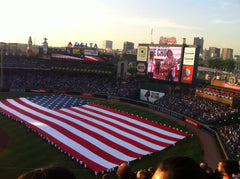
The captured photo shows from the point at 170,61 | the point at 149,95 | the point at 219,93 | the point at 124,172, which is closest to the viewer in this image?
the point at 124,172

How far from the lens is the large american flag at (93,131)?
73.2ft

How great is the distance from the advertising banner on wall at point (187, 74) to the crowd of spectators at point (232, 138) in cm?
1636

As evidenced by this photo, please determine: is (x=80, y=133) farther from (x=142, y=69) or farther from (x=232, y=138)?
(x=142, y=69)

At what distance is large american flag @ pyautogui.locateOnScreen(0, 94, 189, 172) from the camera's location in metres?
22.3

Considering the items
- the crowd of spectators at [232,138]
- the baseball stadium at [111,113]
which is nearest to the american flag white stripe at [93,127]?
the baseball stadium at [111,113]

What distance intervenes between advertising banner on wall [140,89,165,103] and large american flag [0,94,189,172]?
1439 cm

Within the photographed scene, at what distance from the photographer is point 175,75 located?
46.6 meters

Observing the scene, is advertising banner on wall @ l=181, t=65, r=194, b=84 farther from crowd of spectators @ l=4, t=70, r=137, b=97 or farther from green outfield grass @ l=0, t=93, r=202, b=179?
green outfield grass @ l=0, t=93, r=202, b=179

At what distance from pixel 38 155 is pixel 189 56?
3509 cm

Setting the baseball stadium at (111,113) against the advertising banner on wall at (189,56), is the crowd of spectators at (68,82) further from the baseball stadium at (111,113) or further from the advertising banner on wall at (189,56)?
the advertising banner on wall at (189,56)

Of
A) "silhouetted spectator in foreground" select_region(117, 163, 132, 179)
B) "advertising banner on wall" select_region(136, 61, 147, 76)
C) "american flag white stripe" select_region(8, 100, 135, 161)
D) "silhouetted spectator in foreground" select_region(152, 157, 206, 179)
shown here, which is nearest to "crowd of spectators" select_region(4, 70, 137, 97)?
"advertising banner on wall" select_region(136, 61, 147, 76)

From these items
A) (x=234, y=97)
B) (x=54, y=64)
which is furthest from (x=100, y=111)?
(x=54, y=64)

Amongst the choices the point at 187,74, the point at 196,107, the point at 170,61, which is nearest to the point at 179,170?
the point at 196,107

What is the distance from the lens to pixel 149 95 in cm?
5059
